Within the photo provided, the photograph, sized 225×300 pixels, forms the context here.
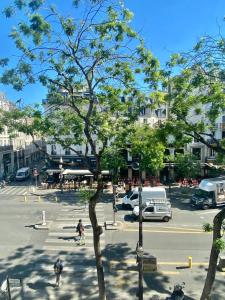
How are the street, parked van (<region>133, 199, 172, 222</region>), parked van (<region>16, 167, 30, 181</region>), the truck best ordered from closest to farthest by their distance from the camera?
the street → parked van (<region>133, 199, 172, 222</region>) → the truck → parked van (<region>16, 167, 30, 181</region>)

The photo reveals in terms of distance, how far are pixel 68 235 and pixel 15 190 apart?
64.8 feet

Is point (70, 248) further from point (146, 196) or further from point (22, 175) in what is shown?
point (22, 175)

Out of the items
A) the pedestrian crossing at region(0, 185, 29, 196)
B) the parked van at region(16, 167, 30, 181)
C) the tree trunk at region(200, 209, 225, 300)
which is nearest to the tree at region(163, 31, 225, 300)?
the tree trunk at region(200, 209, 225, 300)

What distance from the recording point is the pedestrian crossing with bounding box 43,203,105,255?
2120 cm

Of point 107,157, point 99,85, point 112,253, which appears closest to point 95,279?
point 112,253

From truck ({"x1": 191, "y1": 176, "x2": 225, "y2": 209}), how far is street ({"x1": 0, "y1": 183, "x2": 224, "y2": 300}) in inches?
32.5

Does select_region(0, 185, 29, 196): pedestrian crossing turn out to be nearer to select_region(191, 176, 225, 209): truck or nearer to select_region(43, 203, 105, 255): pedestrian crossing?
select_region(43, 203, 105, 255): pedestrian crossing

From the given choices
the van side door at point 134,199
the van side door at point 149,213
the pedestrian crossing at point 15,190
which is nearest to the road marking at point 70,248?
the van side door at point 149,213

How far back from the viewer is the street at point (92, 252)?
16.6 meters

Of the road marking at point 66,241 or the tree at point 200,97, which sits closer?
the tree at point 200,97

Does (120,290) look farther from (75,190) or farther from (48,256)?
(75,190)

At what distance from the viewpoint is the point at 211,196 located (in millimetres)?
31219

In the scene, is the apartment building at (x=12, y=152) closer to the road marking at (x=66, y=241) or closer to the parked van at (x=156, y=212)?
the parked van at (x=156, y=212)

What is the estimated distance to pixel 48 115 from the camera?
15023 millimetres
